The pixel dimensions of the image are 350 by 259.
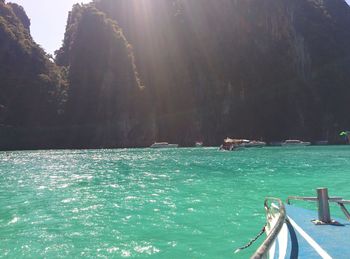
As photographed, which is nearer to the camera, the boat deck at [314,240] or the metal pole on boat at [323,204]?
the boat deck at [314,240]

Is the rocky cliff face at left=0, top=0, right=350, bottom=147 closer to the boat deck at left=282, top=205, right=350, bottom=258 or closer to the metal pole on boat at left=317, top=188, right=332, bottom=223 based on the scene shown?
the metal pole on boat at left=317, top=188, right=332, bottom=223

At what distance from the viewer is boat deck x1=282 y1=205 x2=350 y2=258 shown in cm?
591

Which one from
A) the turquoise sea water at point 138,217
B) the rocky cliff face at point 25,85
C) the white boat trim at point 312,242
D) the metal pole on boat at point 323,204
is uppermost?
the rocky cliff face at point 25,85

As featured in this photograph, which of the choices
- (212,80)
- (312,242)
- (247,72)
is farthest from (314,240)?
(247,72)

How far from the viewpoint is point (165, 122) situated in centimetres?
14425

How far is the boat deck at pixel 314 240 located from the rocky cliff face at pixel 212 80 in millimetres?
127231

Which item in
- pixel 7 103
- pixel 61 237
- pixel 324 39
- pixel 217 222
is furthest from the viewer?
pixel 324 39

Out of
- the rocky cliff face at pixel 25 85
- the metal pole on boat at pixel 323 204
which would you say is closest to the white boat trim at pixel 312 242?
the metal pole on boat at pixel 323 204

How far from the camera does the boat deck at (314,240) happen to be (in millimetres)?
5910

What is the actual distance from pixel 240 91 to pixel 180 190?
129 metres

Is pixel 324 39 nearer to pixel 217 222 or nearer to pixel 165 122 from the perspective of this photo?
pixel 165 122

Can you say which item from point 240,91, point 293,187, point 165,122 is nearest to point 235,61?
point 240,91

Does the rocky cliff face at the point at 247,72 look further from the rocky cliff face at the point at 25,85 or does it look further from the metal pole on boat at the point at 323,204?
the metal pole on boat at the point at 323,204

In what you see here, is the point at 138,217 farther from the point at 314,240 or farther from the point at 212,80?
the point at 212,80
